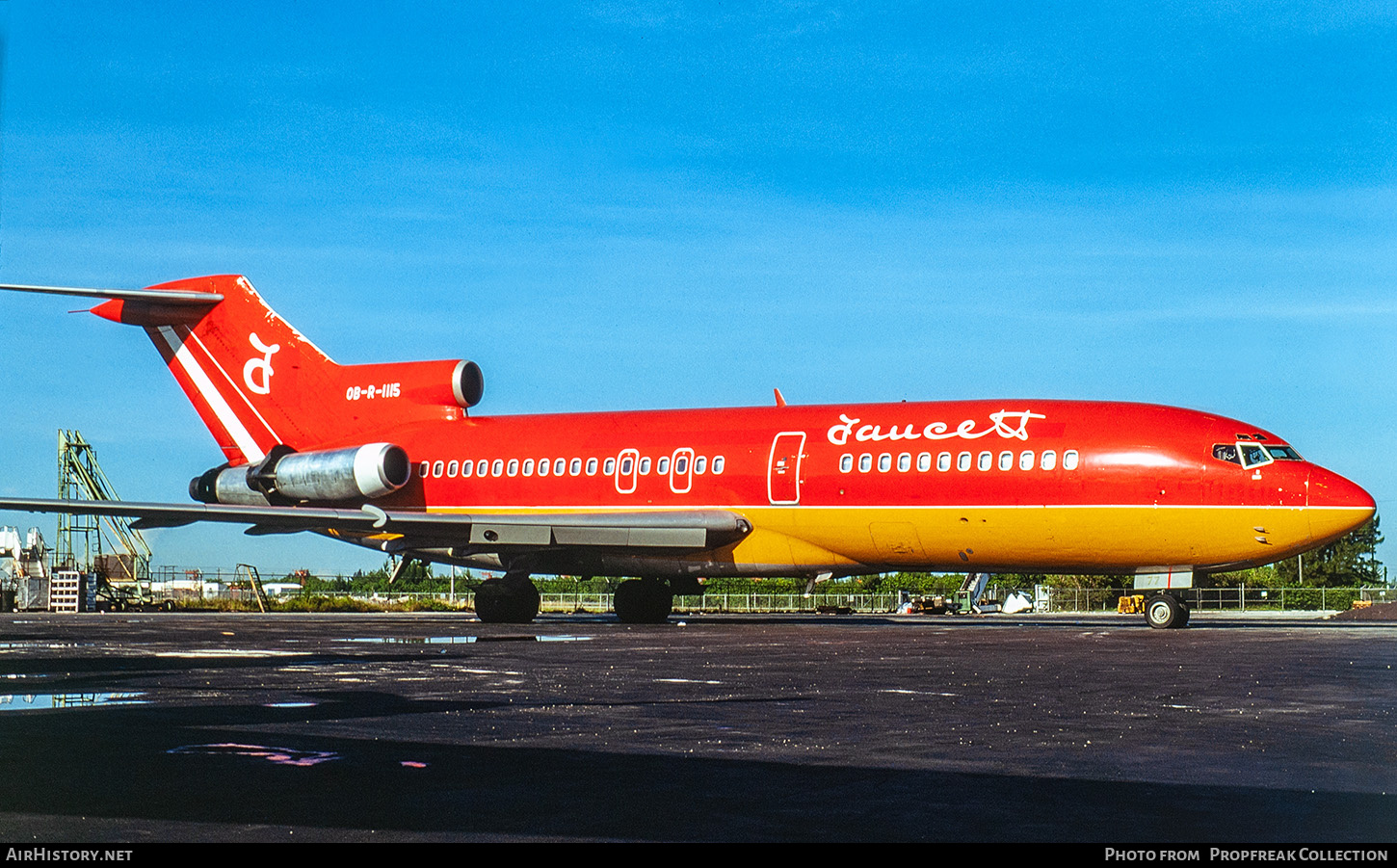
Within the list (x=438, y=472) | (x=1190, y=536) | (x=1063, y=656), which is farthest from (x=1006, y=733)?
(x=438, y=472)

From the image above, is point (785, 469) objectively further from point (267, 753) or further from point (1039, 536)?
point (267, 753)

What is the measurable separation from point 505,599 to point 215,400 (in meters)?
12.6

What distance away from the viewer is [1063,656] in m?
17.4

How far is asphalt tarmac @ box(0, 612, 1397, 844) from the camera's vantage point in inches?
234

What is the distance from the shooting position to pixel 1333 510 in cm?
2472

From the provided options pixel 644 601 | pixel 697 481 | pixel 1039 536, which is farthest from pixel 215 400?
pixel 1039 536

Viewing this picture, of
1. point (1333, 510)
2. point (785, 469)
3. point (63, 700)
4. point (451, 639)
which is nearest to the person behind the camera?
point (63, 700)

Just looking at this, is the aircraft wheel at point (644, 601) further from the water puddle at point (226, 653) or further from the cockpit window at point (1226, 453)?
the water puddle at point (226, 653)

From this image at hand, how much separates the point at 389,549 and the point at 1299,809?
27.2 m

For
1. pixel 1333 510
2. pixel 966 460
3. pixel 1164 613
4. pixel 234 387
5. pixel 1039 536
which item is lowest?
pixel 1164 613

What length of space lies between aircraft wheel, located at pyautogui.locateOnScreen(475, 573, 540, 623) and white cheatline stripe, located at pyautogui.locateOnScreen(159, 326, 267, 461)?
10271 millimetres

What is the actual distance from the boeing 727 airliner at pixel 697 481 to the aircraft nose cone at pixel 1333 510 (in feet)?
0.12

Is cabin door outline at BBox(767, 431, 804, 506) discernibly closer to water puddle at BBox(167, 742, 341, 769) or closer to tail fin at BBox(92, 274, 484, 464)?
tail fin at BBox(92, 274, 484, 464)

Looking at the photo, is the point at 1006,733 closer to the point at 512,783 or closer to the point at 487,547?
the point at 512,783
